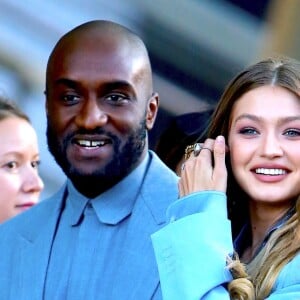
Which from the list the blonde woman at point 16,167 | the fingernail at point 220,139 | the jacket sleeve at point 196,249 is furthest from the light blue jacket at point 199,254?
the blonde woman at point 16,167

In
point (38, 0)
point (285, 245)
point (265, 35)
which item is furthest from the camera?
point (38, 0)

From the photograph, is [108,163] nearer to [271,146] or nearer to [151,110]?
[151,110]

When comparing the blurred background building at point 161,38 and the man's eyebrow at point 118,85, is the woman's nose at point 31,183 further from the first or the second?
the blurred background building at point 161,38

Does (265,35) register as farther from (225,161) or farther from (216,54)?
(225,161)

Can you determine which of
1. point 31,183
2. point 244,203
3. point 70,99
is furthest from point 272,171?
point 31,183

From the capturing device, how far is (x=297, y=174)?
92.0 inches

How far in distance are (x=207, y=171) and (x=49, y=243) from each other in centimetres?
37

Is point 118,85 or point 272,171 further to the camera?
point 118,85

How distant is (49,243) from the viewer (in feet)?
8.57

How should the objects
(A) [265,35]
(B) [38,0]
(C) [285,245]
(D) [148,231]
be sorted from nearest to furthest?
1. (C) [285,245]
2. (D) [148,231]
3. (A) [265,35]
4. (B) [38,0]

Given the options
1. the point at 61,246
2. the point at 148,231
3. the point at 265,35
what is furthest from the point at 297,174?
the point at 265,35

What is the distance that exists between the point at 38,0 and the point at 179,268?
3960mm

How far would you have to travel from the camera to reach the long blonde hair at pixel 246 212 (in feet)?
7.51

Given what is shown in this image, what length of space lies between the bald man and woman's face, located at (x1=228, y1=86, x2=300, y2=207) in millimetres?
238
